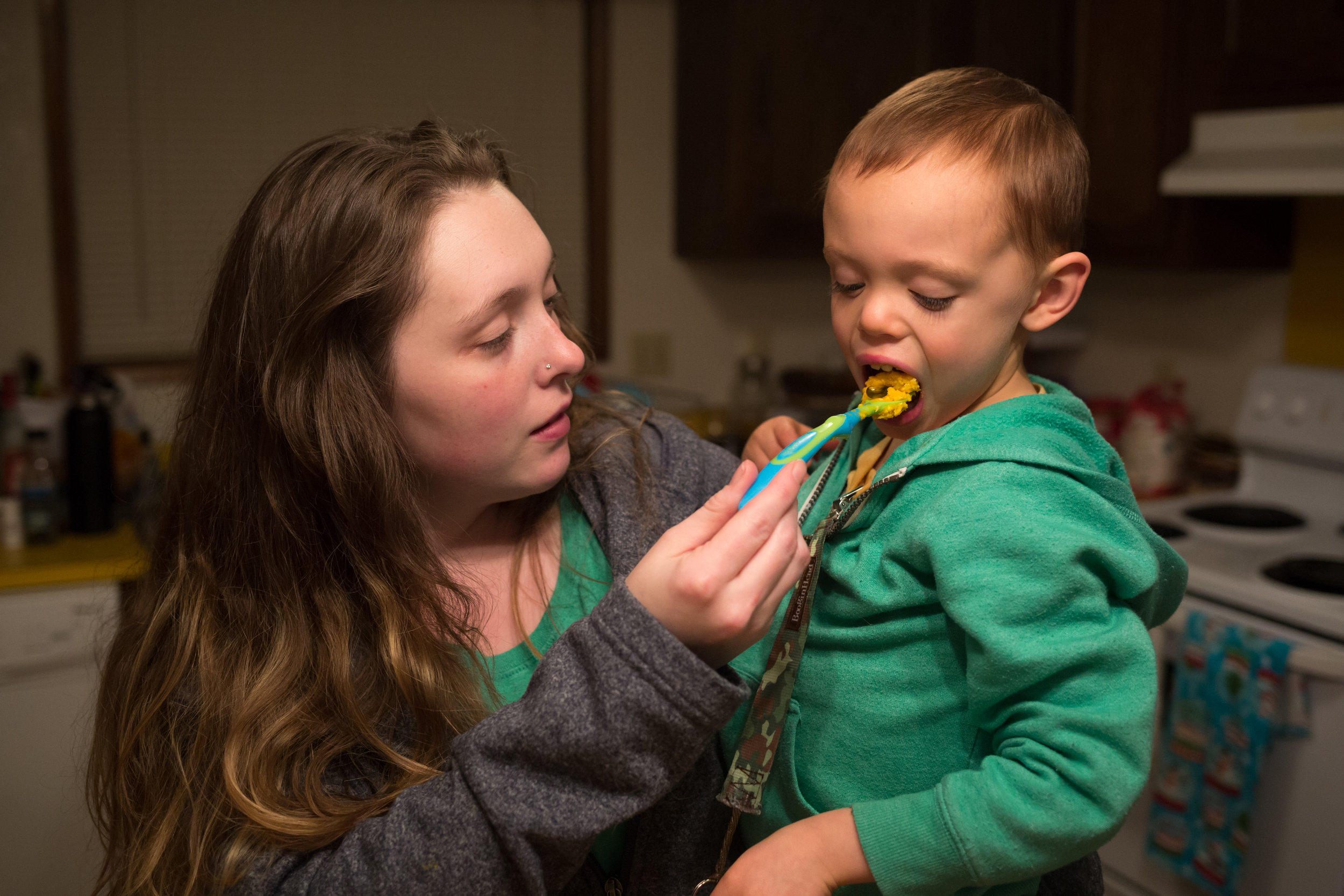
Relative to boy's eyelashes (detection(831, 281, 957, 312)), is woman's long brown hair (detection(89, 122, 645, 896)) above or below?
below

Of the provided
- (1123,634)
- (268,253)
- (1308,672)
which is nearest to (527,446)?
(268,253)

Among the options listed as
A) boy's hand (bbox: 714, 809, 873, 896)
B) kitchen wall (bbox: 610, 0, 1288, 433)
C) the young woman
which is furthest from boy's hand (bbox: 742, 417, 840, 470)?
kitchen wall (bbox: 610, 0, 1288, 433)

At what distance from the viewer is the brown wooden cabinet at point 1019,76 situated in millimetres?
2391

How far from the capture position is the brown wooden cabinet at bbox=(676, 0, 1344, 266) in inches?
94.1

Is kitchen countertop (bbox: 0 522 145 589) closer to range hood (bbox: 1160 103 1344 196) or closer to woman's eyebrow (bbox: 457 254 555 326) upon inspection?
woman's eyebrow (bbox: 457 254 555 326)

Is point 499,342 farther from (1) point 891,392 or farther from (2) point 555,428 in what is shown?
(1) point 891,392

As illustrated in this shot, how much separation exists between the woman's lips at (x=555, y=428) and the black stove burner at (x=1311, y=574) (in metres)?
1.66

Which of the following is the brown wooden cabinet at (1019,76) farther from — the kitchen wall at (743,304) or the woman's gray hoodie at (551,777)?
the woman's gray hoodie at (551,777)

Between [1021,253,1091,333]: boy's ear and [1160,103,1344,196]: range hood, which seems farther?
[1160,103,1344,196]: range hood

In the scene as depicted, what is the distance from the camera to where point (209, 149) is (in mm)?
2736

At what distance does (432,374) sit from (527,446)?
11 centimetres

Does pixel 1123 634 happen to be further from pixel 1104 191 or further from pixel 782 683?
pixel 1104 191

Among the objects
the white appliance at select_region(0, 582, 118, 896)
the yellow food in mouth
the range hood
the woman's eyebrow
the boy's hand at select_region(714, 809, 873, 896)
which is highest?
the range hood

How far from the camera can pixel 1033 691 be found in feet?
2.55
